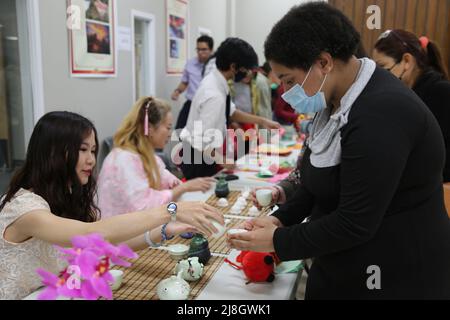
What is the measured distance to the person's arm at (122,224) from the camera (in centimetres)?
119

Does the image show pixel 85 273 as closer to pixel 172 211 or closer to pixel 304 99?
pixel 172 211

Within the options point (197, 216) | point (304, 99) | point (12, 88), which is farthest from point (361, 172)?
point (12, 88)

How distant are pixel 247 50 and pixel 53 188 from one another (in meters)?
1.80

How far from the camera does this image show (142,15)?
14.4ft

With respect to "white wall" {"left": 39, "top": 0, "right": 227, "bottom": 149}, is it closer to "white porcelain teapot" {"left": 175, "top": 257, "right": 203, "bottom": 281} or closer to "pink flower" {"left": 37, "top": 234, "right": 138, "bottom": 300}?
"white porcelain teapot" {"left": 175, "top": 257, "right": 203, "bottom": 281}

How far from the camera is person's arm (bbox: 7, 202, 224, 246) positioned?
46.9 inches

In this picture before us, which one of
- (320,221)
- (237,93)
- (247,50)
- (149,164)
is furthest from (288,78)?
(237,93)

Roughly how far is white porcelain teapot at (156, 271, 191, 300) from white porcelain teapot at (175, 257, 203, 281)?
0.08m

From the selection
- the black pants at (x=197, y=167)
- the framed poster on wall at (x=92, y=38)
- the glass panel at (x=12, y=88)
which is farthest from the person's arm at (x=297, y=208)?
the framed poster on wall at (x=92, y=38)

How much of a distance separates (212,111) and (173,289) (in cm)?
171

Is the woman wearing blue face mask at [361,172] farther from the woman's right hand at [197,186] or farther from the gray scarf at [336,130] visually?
the woman's right hand at [197,186]

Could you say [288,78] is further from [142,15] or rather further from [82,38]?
[142,15]

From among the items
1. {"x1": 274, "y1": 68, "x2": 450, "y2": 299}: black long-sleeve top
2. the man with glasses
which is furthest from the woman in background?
the man with glasses
